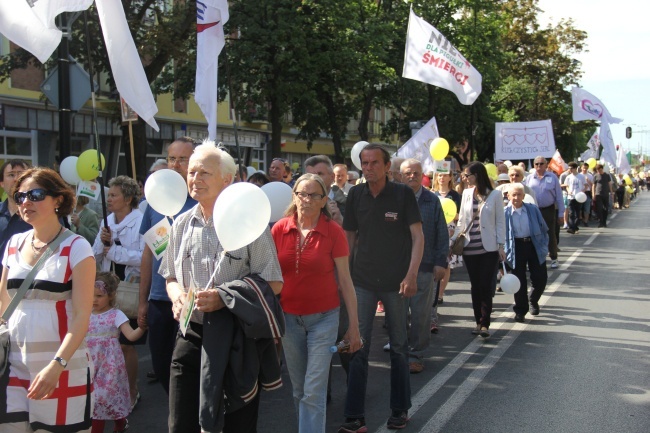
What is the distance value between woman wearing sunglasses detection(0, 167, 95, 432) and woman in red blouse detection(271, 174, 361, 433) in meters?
1.35

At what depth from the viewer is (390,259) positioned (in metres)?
5.64

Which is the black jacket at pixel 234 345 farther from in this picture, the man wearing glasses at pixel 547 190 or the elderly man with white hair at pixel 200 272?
the man wearing glasses at pixel 547 190

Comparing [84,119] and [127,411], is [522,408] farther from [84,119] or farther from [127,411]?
[84,119]

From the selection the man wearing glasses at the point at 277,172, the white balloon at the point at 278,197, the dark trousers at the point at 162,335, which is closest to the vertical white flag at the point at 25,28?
the white balloon at the point at 278,197

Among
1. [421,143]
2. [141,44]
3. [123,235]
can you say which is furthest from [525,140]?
[123,235]

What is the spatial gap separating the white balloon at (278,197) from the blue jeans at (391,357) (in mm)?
855

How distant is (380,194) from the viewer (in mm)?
5719

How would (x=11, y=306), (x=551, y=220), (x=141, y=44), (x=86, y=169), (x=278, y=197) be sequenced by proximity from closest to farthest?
1. (x=11, y=306)
2. (x=278, y=197)
3. (x=86, y=169)
4. (x=551, y=220)
5. (x=141, y=44)

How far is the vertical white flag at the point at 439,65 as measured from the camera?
1314cm

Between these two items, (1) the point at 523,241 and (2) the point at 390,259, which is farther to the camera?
(1) the point at 523,241

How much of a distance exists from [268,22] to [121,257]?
1702 centimetres

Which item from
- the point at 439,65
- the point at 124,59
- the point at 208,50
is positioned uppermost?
the point at 439,65

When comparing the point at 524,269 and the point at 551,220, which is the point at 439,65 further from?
the point at 524,269

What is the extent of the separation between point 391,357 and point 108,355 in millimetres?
1953
